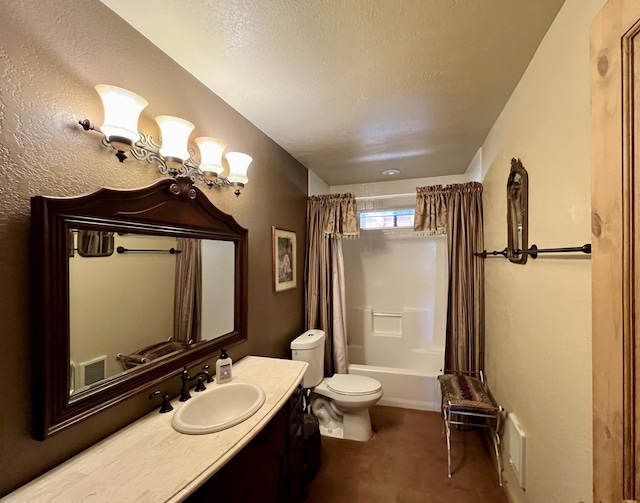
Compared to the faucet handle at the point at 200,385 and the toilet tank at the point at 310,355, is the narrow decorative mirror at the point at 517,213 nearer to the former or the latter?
the toilet tank at the point at 310,355

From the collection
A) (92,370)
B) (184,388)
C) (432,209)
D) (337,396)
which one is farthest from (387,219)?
(92,370)

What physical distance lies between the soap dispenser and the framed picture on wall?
809 mm

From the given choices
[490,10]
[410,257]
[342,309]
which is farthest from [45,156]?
[410,257]

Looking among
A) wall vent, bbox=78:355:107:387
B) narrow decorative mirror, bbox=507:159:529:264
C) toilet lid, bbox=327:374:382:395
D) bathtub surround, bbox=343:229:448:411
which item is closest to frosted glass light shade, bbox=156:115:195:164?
wall vent, bbox=78:355:107:387

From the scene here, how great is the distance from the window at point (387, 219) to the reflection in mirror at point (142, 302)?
2208 millimetres

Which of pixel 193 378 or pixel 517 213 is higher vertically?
pixel 517 213

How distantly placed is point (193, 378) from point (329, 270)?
1.66 meters

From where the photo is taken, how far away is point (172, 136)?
A: 1182mm

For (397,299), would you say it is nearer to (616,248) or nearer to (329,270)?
(329,270)

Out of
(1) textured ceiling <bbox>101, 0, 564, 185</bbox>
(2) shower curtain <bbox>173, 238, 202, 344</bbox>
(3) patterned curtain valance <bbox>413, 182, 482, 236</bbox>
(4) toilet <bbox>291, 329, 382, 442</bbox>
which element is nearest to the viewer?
(1) textured ceiling <bbox>101, 0, 564, 185</bbox>

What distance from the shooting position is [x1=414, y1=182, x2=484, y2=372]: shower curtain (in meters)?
2.35

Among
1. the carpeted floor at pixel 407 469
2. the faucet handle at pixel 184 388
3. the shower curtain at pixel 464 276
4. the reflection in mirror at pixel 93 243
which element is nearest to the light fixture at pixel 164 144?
the reflection in mirror at pixel 93 243

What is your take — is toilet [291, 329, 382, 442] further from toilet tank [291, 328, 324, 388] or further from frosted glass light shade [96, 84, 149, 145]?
frosted glass light shade [96, 84, 149, 145]

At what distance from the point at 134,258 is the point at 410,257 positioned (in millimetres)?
3031
